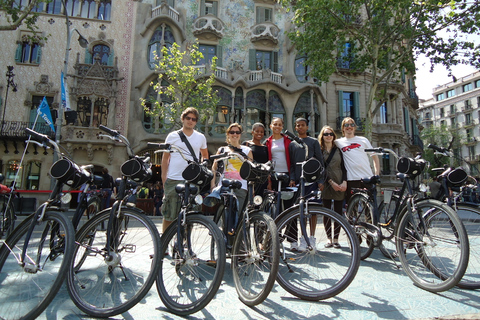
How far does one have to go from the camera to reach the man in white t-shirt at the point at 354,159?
5.12m

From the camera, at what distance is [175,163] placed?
4.20 metres

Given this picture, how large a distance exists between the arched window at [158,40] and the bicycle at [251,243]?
66.3 feet

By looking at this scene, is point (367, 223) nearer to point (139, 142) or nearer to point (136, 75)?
point (139, 142)

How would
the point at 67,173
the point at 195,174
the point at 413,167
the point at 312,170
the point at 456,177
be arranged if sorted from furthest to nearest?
the point at 413,167 < the point at 456,177 < the point at 312,170 < the point at 195,174 < the point at 67,173

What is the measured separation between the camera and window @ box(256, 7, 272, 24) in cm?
2366

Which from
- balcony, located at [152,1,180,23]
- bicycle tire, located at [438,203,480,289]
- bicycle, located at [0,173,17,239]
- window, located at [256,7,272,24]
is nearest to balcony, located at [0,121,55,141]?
balcony, located at [152,1,180,23]

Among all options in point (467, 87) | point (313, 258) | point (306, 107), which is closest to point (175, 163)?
point (313, 258)

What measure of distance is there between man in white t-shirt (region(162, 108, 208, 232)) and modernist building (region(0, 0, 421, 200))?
16.2 metres

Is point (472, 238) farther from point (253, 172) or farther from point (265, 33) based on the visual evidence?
point (265, 33)

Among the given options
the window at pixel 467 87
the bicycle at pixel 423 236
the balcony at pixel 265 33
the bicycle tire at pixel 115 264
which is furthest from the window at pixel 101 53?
the window at pixel 467 87

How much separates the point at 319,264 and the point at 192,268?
1.20m

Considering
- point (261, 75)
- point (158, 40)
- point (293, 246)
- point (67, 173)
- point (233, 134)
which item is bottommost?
point (293, 246)

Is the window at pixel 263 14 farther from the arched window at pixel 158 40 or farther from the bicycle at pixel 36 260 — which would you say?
the bicycle at pixel 36 260

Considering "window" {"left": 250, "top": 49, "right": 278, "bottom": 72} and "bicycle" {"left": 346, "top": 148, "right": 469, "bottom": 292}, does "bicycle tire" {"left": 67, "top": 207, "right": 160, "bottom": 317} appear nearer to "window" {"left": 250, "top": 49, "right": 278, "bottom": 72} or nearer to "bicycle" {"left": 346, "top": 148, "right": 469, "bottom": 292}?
"bicycle" {"left": 346, "top": 148, "right": 469, "bottom": 292}
